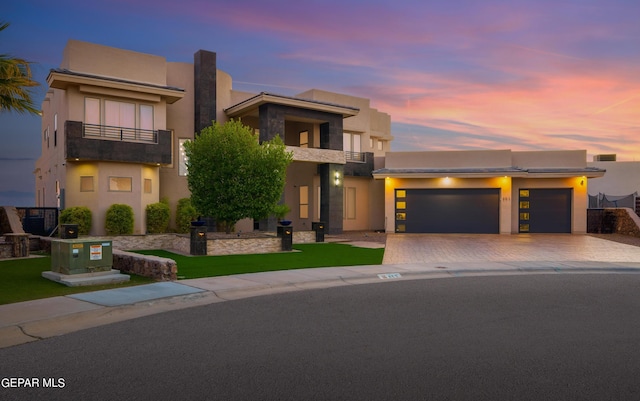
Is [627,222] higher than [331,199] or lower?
lower

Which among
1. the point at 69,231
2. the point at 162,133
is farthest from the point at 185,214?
the point at 69,231

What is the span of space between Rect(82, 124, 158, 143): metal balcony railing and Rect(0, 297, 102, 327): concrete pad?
1676 cm

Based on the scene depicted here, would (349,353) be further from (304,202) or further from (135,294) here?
(304,202)

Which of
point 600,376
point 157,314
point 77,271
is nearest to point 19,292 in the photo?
point 77,271

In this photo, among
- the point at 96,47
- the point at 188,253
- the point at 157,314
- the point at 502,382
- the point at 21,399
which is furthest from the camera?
the point at 96,47

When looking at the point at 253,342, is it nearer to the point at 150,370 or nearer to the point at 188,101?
the point at 150,370

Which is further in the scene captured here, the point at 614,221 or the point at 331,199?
the point at 614,221

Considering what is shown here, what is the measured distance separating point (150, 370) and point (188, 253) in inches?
592

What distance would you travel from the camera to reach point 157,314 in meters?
9.33

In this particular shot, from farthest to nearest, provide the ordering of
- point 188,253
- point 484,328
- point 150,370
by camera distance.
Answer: point 188,253 → point 484,328 → point 150,370

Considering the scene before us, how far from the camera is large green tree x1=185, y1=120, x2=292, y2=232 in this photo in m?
22.5

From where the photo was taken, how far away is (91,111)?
2527cm

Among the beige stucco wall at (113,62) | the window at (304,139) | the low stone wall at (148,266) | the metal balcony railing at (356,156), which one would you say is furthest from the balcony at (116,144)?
the metal balcony railing at (356,156)

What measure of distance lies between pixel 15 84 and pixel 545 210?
3184cm
